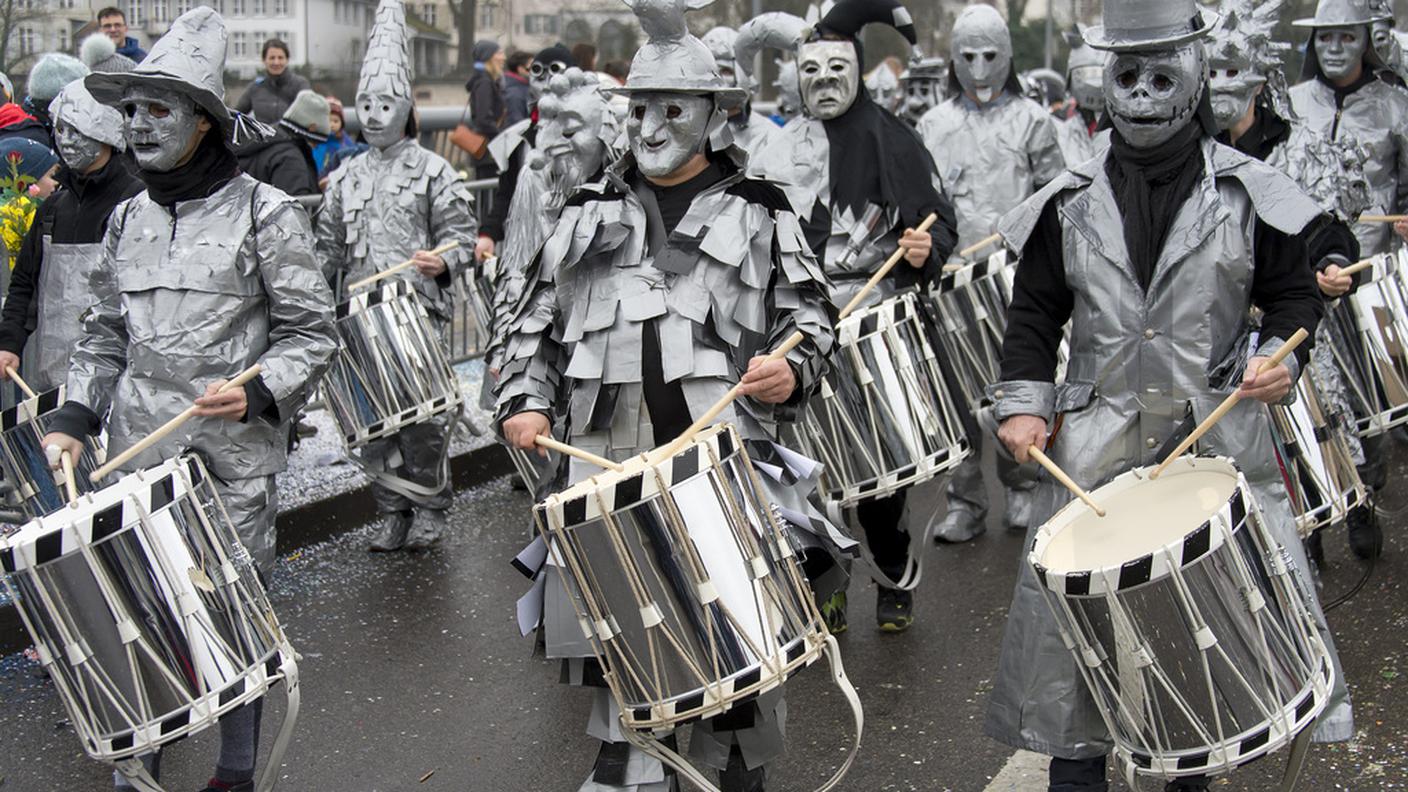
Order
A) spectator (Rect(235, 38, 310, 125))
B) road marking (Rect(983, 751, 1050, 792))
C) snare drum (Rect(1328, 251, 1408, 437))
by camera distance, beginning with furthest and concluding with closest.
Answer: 1. spectator (Rect(235, 38, 310, 125))
2. snare drum (Rect(1328, 251, 1408, 437))
3. road marking (Rect(983, 751, 1050, 792))

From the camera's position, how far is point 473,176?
47.5 ft

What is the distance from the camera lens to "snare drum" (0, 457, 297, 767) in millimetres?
3762

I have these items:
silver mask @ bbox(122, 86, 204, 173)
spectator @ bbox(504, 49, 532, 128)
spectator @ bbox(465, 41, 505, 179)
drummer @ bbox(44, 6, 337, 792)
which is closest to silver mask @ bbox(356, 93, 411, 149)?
drummer @ bbox(44, 6, 337, 792)

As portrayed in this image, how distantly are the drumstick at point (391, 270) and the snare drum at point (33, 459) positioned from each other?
189 cm

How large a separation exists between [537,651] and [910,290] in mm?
2311

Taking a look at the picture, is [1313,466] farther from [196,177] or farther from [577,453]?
[196,177]

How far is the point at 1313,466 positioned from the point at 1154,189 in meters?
1.72

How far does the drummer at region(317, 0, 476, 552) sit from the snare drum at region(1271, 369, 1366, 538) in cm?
352

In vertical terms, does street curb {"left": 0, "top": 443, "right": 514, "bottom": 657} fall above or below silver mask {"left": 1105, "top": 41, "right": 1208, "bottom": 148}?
below

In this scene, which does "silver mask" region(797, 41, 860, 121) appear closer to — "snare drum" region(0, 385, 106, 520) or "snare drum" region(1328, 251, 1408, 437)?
"snare drum" region(1328, 251, 1408, 437)

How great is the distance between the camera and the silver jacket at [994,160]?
7.92m

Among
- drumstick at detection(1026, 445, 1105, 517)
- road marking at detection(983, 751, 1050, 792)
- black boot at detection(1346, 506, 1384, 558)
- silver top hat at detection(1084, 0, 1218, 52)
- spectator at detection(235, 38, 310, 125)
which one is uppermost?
silver top hat at detection(1084, 0, 1218, 52)

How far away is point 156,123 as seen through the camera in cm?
457

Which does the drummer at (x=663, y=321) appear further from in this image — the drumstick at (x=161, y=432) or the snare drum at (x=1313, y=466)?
A: the snare drum at (x=1313, y=466)
